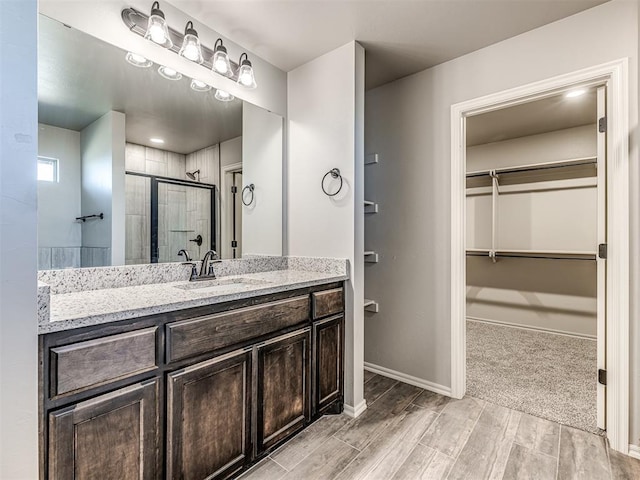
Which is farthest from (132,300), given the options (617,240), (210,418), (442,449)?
(617,240)

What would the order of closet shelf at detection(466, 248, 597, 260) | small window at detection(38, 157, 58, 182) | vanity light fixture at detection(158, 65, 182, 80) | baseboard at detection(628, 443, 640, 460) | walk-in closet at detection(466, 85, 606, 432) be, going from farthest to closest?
closet shelf at detection(466, 248, 597, 260), walk-in closet at detection(466, 85, 606, 432), vanity light fixture at detection(158, 65, 182, 80), baseboard at detection(628, 443, 640, 460), small window at detection(38, 157, 58, 182)

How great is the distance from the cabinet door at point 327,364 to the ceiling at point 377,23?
180cm

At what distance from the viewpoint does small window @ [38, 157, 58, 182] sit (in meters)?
1.44

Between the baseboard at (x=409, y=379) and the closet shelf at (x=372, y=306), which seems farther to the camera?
the closet shelf at (x=372, y=306)

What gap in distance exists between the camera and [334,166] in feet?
7.17

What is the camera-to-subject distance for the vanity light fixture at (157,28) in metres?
1.59

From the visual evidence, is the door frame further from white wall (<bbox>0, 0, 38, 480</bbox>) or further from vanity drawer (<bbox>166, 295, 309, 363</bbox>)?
white wall (<bbox>0, 0, 38, 480</bbox>)

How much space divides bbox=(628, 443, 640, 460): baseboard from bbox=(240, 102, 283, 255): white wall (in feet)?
7.62

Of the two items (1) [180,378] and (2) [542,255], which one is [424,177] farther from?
(2) [542,255]

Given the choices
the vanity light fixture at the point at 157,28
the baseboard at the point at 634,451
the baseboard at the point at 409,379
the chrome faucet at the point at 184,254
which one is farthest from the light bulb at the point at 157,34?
the baseboard at the point at 634,451

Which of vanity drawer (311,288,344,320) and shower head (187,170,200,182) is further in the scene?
shower head (187,170,200,182)

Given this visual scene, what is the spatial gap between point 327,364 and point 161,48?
2.06m

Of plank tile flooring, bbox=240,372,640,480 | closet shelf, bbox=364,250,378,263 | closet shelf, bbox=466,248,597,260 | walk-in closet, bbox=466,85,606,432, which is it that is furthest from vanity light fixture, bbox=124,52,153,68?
closet shelf, bbox=466,248,597,260

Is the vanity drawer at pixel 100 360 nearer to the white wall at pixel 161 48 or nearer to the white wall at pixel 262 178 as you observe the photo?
the white wall at pixel 262 178
